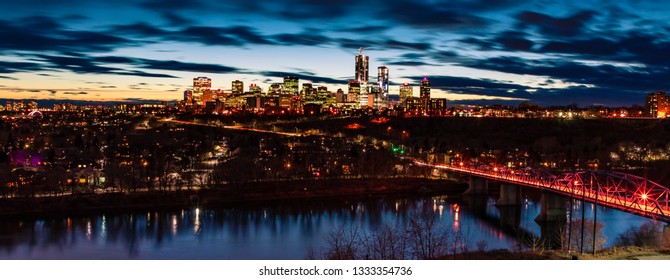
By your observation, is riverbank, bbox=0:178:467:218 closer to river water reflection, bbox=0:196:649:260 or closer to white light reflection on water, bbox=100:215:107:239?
river water reflection, bbox=0:196:649:260

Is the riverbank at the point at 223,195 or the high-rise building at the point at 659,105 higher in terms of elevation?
the high-rise building at the point at 659,105

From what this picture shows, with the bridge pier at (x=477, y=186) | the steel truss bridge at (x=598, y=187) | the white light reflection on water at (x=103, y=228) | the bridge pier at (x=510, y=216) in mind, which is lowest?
the white light reflection on water at (x=103, y=228)

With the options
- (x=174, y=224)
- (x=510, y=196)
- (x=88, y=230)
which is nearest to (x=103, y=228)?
(x=88, y=230)

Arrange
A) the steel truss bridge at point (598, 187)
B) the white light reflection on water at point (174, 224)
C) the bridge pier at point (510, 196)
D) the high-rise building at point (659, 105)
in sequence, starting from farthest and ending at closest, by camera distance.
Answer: the high-rise building at point (659, 105) < the bridge pier at point (510, 196) < the white light reflection on water at point (174, 224) < the steel truss bridge at point (598, 187)

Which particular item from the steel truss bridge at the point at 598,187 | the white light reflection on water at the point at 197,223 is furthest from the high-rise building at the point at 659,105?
the white light reflection on water at the point at 197,223

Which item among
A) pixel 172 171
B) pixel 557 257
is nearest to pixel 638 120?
pixel 172 171

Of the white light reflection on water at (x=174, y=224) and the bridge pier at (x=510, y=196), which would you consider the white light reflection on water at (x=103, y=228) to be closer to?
the white light reflection on water at (x=174, y=224)
